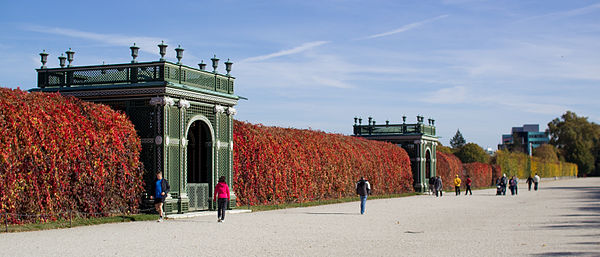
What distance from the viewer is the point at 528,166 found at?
98188 mm

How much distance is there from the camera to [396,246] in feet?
44.1

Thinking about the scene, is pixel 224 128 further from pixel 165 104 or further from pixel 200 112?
pixel 165 104

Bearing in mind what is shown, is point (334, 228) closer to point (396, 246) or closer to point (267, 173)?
point (396, 246)

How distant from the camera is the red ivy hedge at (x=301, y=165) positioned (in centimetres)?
2661

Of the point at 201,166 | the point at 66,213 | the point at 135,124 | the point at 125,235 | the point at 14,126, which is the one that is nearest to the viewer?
the point at 125,235

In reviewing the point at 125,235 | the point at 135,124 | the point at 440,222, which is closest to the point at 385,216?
the point at 440,222

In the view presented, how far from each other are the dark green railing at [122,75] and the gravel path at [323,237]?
182 inches

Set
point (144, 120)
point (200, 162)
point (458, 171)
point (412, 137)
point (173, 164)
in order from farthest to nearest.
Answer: point (458, 171)
point (412, 137)
point (200, 162)
point (173, 164)
point (144, 120)

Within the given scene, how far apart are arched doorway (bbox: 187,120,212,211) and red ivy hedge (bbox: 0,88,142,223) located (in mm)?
2913

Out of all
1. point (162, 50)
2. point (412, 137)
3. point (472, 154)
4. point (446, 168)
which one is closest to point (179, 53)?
point (162, 50)

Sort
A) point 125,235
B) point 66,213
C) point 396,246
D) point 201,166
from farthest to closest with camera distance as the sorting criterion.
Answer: point 201,166
point 66,213
point 125,235
point 396,246

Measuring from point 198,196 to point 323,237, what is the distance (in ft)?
29.1

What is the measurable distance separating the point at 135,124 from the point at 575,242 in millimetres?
13145

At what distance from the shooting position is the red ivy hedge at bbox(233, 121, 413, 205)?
26609mm
